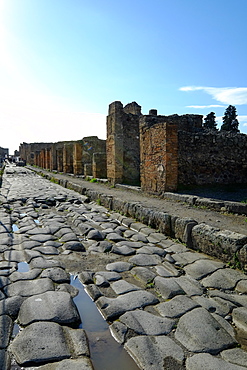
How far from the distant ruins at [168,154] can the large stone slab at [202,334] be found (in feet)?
17.9

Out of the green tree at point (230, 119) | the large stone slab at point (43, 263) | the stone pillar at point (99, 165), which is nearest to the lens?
the large stone slab at point (43, 263)

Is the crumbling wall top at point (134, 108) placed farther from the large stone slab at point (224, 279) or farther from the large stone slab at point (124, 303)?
the large stone slab at point (124, 303)

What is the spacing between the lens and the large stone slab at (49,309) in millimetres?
→ 2135

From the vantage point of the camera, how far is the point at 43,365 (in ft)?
5.43

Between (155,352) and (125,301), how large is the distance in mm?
687

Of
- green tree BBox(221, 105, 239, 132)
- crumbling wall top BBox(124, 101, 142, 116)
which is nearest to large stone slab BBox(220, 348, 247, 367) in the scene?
crumbling wall top BBox(124, 101, 142, 116)

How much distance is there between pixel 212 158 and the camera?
33.6 ft

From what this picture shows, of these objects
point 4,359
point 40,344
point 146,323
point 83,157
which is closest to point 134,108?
point 83,157

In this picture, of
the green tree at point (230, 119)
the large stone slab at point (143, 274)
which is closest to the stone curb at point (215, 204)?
the large stone slab at point (143, 274)

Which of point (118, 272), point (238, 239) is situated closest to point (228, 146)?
point (238, 239)

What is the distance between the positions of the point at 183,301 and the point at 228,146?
29.1ft

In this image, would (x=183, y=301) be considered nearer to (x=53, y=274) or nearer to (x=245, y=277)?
(x=245, y=277)

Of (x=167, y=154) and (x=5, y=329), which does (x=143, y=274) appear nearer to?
(x=5, y=329)

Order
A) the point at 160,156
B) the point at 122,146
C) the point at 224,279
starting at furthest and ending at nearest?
the point at 122,146 → the point at 160,156 → the point at 224,279
